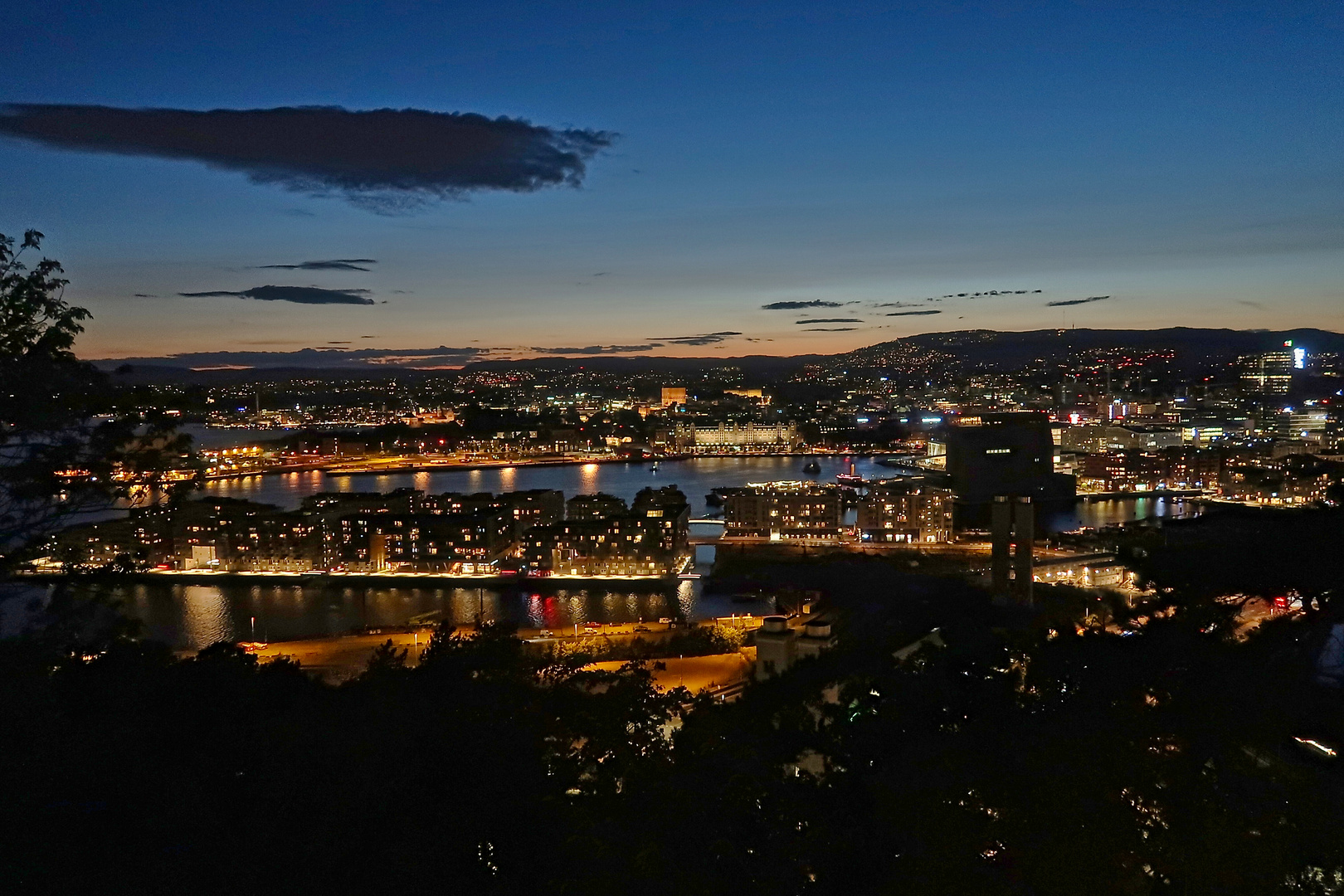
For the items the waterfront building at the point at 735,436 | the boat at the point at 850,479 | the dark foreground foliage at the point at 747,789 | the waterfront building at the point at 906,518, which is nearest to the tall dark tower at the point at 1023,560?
the waterfront building at the point at 906,518

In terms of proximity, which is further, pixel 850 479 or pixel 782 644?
pixel 850 479

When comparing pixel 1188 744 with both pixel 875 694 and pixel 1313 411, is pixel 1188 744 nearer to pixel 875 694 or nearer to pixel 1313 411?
pixel 875 694

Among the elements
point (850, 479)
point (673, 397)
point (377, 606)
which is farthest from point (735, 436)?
point (377, 606)

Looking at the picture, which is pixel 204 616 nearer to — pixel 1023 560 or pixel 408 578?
pixel 408 578

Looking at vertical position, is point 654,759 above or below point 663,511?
above

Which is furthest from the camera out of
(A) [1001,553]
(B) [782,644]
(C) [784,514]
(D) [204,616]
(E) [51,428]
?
(C) [784,514]

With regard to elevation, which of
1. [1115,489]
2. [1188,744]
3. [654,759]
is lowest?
[1115,489]

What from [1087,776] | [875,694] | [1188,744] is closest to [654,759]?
[875,694]

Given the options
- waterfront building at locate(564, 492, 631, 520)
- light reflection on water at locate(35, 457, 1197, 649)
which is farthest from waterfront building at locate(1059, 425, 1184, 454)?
waterfront building at locate(564, 492, 631, 520)

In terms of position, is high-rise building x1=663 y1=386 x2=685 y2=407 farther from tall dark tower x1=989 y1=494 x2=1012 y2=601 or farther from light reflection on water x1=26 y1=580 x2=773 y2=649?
tall dark tower x1=989 y1=494 x2=1012 y2=601
